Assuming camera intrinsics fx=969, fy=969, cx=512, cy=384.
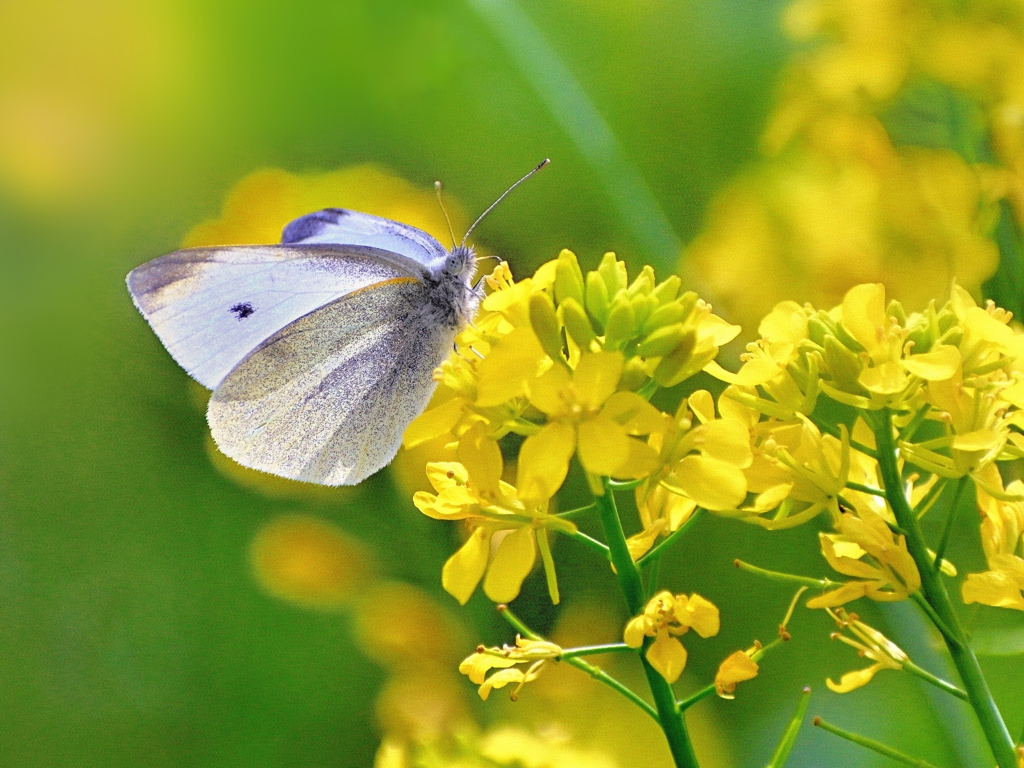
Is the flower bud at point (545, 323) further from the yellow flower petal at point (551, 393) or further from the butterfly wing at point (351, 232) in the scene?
the butterfly wing at point (351, 232)

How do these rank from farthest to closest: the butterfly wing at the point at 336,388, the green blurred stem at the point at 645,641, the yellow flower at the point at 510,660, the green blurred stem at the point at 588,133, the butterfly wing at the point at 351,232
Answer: the green blurred stem at the point at 588,133
the butterfly wing at the point at 351,232
the butterfly wing at the point at 336,388
the yellow flower at the point at 510,660
the green blurred stem at the point at 645,641

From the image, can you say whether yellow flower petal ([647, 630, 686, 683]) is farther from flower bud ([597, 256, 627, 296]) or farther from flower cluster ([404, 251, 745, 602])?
flower bud ([597, 256, 627, 296])

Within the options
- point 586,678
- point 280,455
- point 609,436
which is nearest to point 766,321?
point 609,436

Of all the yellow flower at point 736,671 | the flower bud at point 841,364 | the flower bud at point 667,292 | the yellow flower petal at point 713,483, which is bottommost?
the yellow flower at point 736,671

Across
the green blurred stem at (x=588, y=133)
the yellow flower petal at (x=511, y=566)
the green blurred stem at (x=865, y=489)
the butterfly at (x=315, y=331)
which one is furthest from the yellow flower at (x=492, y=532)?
the green blurred stem at (x=588, y=133)

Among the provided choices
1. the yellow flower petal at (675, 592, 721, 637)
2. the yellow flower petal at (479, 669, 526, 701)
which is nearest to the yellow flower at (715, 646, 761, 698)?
the yellow flower petal at (675, 592, 721, 637)

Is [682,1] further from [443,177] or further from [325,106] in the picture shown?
[325,106]

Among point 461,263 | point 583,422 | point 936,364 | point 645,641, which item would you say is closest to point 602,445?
point 583,422

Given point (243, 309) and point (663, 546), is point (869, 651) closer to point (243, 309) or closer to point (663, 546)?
point (663, 546)
